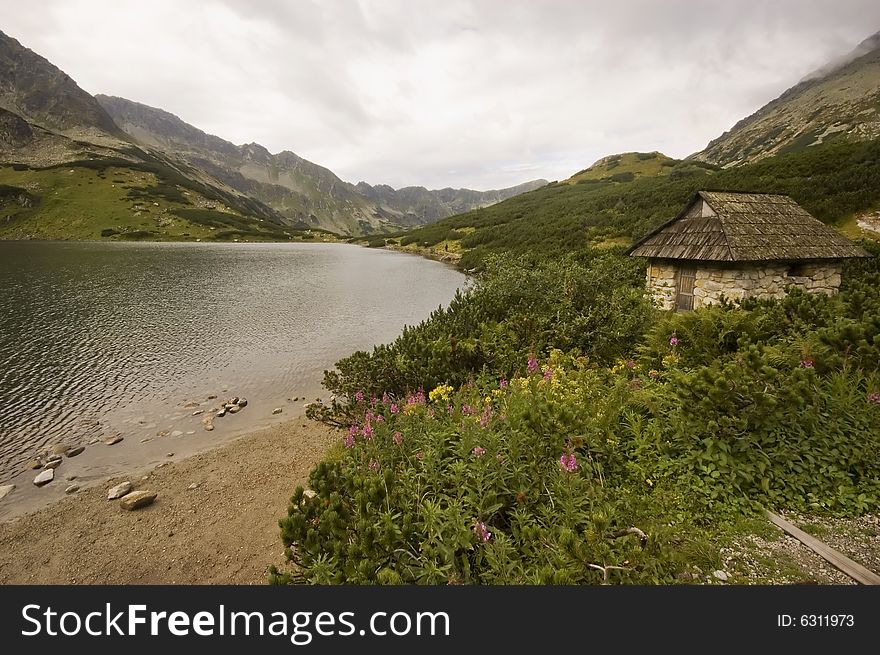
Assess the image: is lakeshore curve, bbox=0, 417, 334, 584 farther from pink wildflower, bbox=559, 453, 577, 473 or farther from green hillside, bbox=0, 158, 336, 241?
green hillside, bbox=0, 158, 336, 241

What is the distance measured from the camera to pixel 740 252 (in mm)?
12242

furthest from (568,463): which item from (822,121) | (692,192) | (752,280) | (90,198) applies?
(822,121)

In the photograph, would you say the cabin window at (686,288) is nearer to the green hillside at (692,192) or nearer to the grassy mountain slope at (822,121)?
the green hillside at (692,192)

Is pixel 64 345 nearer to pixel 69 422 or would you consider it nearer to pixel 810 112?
pixel 69 422

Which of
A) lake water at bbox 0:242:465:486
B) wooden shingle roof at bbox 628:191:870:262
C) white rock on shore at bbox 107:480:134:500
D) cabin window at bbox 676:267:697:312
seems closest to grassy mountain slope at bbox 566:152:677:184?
lake water at bbox 0:242:465:486

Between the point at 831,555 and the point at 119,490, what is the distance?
1250 centimetres

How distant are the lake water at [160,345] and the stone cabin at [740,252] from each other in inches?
556

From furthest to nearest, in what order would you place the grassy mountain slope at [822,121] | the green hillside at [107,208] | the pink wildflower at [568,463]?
the green hillside at [107,208]
the grassy mountain slope at [822,121]
the pink wildflower at [568,463]

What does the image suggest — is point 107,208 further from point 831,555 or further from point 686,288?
point 831,555

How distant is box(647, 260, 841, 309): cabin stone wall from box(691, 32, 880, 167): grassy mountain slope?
110401 millimetres

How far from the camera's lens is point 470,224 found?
8462cm

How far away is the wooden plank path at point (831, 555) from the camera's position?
3416mm

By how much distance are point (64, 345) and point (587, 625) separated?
2503 cm

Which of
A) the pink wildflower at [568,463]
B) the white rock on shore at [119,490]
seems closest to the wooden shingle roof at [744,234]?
the pink wildflower at [568,463]
